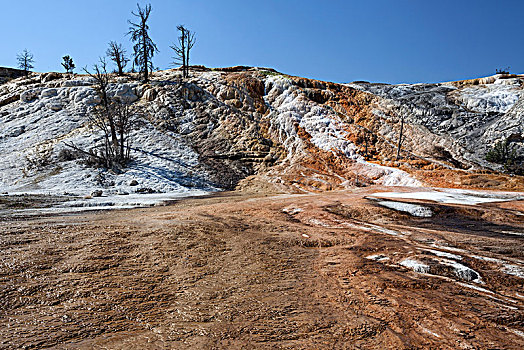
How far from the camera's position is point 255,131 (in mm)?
24109

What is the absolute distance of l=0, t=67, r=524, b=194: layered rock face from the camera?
18672mm

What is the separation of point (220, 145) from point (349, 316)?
20.6 meters

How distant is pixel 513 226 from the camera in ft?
25.9

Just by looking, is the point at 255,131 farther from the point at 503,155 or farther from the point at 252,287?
the point at 252,287

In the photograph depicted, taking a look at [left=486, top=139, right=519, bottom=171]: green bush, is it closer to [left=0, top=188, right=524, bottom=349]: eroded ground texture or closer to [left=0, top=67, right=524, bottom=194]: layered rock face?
[left=0, top=67, right=524, bottom=194]: layered rock face

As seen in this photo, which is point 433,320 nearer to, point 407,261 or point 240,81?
point 407,261

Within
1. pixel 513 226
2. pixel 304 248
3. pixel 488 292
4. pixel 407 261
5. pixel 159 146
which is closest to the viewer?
pixel 488 292

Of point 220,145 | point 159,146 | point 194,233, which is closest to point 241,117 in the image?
point 220,145

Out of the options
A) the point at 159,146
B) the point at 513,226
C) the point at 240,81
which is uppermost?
the point at 240,81

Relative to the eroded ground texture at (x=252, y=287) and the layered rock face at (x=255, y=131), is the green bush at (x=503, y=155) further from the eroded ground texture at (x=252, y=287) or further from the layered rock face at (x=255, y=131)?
the eroded ground texture at (x=252, y=287)

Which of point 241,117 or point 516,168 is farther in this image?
point 241,117

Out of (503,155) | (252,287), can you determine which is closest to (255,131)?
(503,155)

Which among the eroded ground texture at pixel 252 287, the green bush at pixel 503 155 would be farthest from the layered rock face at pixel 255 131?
the eroded ground texture at pixel 252 287

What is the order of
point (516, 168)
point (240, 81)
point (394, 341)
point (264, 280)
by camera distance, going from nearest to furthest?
point (394, 341)
point (264, 280)
point (516, 168)
point (240, 81)
